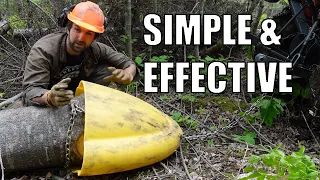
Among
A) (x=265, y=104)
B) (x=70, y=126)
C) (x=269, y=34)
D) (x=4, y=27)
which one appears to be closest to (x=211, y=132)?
(x=265, y=104)

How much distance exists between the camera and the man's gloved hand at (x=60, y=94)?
8.80 ft

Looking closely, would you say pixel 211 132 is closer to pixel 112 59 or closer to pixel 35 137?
pixel 112 59

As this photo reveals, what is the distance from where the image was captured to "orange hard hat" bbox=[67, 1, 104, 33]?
3256 mm

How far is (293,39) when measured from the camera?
440cm

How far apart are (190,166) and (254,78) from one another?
2118 millimetres

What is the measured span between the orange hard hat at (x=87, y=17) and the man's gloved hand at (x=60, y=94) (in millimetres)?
712

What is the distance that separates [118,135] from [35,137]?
1.97ft

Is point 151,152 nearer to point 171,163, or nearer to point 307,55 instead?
point 171,163

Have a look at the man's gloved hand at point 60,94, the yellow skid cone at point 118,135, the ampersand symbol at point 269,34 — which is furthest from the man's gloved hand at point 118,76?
the ampersand symbol at point 269,34

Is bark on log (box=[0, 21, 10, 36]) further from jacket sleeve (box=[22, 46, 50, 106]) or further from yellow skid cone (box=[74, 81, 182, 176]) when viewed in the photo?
yellow skid cone (box=[74, 81, 182, 176])

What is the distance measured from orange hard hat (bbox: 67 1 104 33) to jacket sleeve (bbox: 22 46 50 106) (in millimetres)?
389

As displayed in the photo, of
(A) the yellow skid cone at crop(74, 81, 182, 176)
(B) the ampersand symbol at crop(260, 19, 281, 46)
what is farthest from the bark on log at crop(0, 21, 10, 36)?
(B) the ampersand symbol at crop(260, 19, 281, 46)

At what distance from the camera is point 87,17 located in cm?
329

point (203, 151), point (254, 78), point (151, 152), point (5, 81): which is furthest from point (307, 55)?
point (5, 81)
